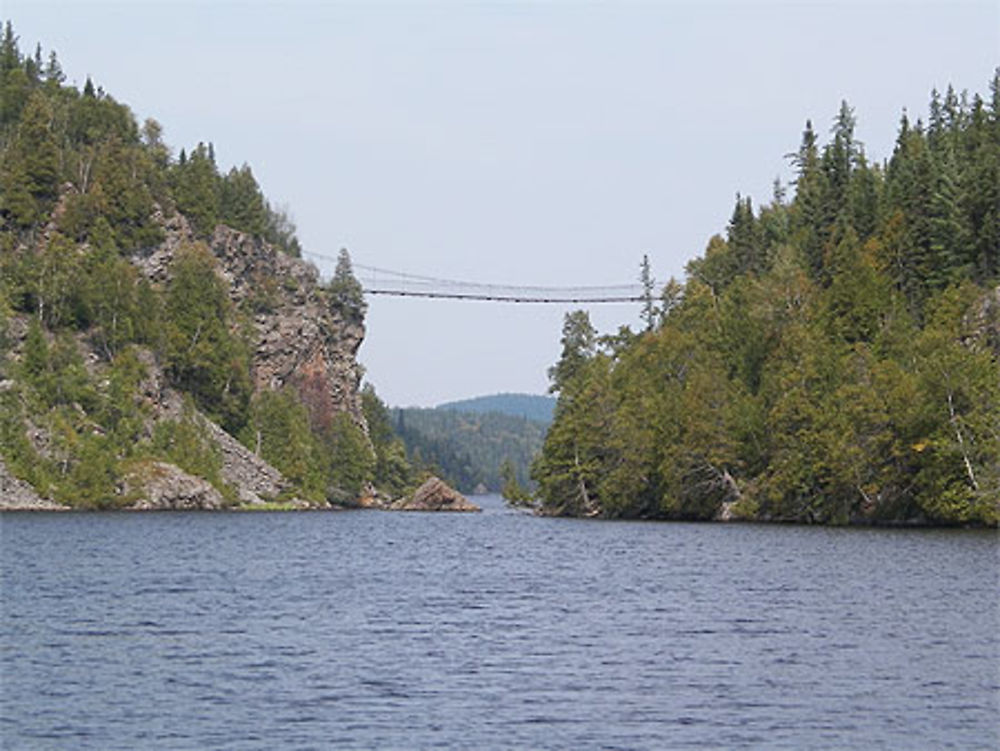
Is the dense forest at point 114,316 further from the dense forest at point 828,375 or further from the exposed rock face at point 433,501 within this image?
the dense forest at point 828,375

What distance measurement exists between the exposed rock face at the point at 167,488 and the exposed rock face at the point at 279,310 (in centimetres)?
3702

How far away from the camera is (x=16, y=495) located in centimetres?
11956

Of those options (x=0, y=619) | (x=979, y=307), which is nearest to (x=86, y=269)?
(x=979, y=307)

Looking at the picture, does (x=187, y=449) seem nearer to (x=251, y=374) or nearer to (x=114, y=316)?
(x=114, y=316)

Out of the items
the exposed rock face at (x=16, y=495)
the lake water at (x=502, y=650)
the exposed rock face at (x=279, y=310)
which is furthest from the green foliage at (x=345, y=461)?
the lake water at (x=502, y=650)

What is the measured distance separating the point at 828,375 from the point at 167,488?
2477 inches

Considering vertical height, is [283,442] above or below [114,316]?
below

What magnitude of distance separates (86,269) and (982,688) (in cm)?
13007

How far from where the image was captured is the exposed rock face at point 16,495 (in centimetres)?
11881

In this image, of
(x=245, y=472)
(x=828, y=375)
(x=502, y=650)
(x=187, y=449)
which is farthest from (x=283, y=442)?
(x=502, y=650)

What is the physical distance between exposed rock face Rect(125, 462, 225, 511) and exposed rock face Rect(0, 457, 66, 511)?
10255 mm

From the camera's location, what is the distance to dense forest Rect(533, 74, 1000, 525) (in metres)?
95.6

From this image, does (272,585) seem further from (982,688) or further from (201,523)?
(201,523)

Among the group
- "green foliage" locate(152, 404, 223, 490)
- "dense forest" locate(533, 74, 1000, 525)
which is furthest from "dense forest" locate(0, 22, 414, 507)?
"dense forest" locate(533, 74, 1000, 525)
